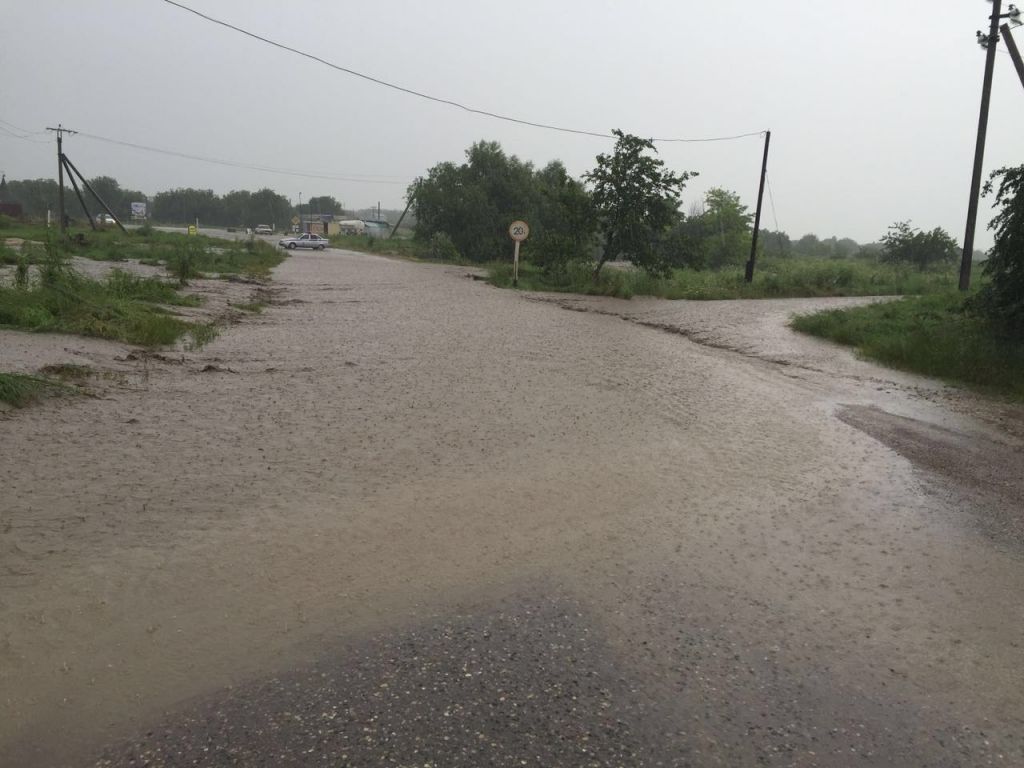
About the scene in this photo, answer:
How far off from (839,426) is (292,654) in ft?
21.1

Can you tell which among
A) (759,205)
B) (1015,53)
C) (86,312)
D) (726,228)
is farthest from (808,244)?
(86,312)

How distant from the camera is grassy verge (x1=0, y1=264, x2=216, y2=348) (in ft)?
34.0

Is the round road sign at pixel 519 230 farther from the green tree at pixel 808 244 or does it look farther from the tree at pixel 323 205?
the tree at pixel 323 205

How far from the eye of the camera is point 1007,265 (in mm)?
11891

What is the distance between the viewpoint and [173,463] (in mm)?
5699

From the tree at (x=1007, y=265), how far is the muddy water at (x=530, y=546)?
3.27 metres

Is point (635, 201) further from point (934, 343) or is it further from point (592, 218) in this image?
point (934, 343)

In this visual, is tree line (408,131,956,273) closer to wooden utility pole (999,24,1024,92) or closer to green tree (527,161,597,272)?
green tree (527,161,597,272)

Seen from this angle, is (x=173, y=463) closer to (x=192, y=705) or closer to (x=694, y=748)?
(x=192, y=705)

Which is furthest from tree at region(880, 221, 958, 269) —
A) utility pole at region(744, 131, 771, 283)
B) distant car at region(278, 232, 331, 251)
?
distant car at region(278, 232, 331, 251)

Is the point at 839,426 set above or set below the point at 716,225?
below

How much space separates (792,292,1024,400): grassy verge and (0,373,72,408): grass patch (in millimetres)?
11125

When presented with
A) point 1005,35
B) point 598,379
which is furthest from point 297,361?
point 1005,35

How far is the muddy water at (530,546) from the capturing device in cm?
308
